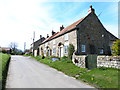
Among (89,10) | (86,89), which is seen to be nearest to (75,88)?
(86,89)

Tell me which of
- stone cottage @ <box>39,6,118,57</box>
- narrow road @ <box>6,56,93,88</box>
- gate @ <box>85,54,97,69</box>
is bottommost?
narrow road @ <box>6,56,93,88</box>

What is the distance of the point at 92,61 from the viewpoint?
480 inches

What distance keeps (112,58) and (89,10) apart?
44.9 feet

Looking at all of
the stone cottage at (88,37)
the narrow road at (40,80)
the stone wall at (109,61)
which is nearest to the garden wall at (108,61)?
the stone wall at (109,61)

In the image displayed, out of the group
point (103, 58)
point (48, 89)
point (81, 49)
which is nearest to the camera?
point (48, 89)

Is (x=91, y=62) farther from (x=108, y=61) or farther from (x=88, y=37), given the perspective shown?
(x=88, y=37)

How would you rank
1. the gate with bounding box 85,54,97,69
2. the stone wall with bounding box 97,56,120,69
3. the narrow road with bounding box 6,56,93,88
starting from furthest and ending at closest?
1. the gate with bounding box 85,54,97,69
2. the stone wall with bounding box 97,56,120,69
3. the narrow road with bounding box 6,56,93,88

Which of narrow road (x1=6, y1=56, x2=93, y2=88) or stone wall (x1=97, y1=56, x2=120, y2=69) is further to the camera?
stone wall (x1=97, y1=56, x2=120, y2=69)

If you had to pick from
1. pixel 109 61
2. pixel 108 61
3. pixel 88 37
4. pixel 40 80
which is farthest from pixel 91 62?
pixel 88 37

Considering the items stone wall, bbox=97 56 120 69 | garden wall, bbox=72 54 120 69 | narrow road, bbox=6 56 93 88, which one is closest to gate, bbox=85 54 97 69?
garden wall, bbox=72 54 120 69

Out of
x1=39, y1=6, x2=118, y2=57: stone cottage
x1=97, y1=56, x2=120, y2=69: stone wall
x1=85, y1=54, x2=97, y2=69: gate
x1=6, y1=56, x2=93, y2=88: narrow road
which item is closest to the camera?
x1=6, y1=56, x2=93, y2=88: narrow road

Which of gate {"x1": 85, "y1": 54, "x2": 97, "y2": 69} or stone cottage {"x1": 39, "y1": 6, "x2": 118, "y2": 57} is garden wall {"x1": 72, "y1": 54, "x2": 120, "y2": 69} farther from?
stone cottage {"x1": 39, "y1": 6, "x2": 118, "y2": 57}

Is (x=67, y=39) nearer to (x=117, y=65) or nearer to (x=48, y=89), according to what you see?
(x=117, y=65)

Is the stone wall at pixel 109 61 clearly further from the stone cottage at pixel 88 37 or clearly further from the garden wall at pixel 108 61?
the stone cottage at pixel 88 37
